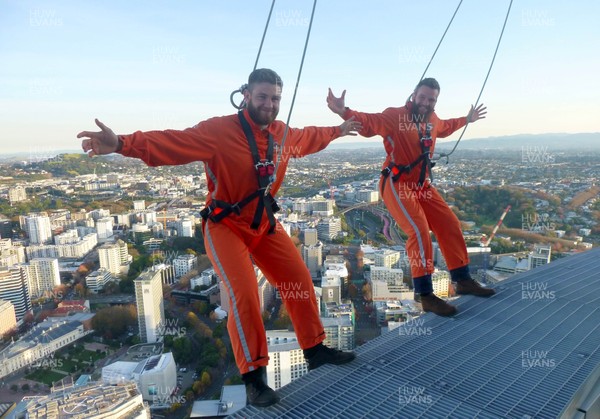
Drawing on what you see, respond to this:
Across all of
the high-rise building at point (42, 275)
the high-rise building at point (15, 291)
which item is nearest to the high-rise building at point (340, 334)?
the high-rise building at point (15, 291)

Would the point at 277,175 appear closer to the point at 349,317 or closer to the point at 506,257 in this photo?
the point at 349,317

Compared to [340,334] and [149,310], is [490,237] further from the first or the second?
[149,310]

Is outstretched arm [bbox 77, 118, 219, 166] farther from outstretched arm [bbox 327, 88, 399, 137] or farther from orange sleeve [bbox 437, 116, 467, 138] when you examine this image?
orange sleeve [bbox 437, 116, 467, 138]

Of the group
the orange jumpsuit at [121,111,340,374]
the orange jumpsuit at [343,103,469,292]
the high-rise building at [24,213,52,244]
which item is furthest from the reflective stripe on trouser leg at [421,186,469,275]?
the high-rise building at [24,213,52,244]

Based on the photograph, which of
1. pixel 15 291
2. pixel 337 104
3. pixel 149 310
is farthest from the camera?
pixel 15 291

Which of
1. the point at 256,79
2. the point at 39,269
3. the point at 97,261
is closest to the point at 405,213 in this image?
the point at 256,79

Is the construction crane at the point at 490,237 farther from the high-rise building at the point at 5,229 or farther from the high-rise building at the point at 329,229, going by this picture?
→ the high-rise building at the point at 5,229

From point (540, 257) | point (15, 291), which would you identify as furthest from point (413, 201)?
point (15, 291)
